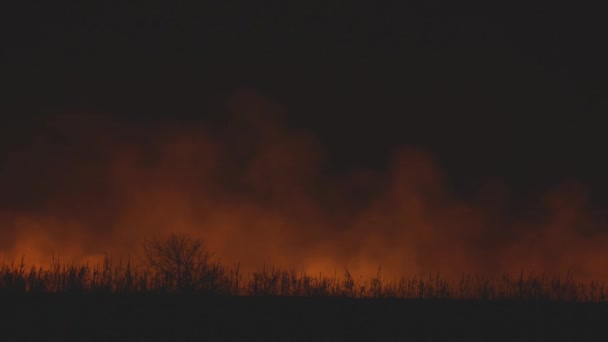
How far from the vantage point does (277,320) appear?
40.2ft

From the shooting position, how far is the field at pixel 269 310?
37.5 feet

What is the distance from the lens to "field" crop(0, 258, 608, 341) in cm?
1143

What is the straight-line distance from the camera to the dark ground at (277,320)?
11.2 m

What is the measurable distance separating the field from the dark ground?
2cm

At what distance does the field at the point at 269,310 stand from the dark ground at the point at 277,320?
0.05 feet

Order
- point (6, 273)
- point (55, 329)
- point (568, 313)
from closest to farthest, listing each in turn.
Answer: point (55, 329)
point (568, 313)
point (6, 273)

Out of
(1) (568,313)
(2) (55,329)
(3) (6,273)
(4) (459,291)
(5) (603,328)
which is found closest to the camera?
(2) (55,329)

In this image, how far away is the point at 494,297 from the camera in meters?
16.8

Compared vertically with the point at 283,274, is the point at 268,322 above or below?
below

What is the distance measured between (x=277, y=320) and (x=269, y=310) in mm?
682

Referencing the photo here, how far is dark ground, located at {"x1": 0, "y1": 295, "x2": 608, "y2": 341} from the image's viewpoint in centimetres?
1123

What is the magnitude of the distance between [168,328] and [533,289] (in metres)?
9.33

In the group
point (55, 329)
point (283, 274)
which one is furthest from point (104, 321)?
point (283, 274)

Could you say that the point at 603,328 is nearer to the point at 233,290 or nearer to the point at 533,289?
the point at 533,289
